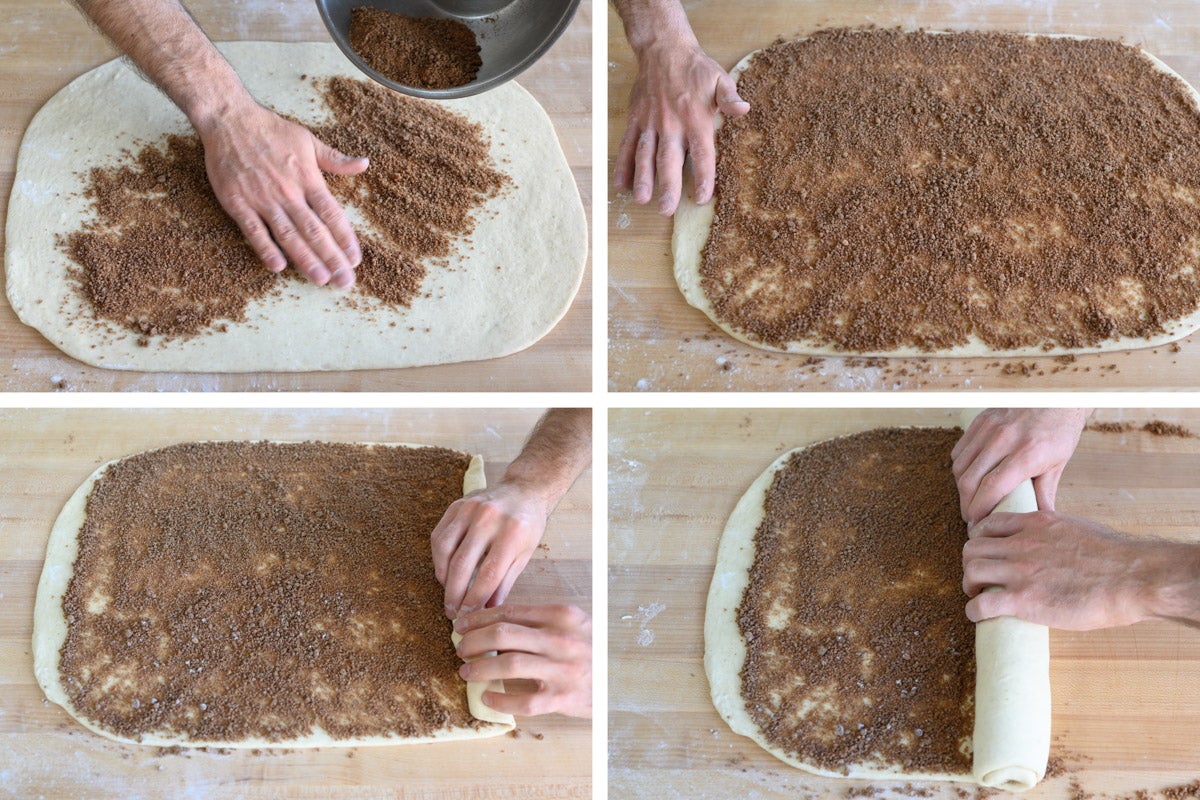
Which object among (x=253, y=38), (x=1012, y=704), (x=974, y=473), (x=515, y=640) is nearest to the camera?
(x=1012, y=704)

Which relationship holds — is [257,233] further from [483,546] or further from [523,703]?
[523,703]

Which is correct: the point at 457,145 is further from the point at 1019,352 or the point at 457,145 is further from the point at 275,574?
the point at 1019,352

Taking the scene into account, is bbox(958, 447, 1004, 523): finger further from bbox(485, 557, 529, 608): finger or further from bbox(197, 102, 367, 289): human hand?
bbox(197, 102, 367, 289): human hand

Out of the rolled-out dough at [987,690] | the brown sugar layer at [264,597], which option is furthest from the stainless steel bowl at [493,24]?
the rolled-out dough at [987,690]

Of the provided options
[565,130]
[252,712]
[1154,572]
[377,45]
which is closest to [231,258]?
[377,45]

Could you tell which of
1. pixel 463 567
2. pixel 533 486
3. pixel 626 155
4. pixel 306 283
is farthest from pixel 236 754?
pixel 626 155

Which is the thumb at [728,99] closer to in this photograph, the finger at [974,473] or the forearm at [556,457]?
the forearm at [556,457]

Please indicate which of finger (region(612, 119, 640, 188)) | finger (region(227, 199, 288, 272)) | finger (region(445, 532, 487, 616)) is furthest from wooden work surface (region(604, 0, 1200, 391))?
finger (region(227, 199, 288, 272))
